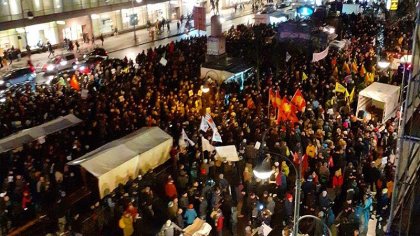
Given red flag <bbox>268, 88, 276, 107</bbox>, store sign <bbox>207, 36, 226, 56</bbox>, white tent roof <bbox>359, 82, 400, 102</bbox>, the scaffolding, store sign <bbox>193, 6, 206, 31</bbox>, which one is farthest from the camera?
store sign <bbox>193, 6, 206, 31</bbox>

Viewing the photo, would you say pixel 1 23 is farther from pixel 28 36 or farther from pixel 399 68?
pixel 399 68

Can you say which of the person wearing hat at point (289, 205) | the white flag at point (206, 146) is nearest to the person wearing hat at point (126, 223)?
the person wearing hat at point (289, 205)

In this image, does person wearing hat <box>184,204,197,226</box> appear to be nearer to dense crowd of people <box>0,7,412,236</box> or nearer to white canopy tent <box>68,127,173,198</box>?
dense crowd of people <box>0,7,412,236</box>

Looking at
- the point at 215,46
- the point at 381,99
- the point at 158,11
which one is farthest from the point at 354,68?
the point at 158,11

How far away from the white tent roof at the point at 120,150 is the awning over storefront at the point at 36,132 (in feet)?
8.51

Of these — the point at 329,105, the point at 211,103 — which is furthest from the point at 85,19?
the point at 329,105

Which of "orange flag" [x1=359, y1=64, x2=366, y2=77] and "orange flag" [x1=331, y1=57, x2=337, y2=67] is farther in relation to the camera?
"orange flag" [x1=331, y1=57, x2=337, y2=67]

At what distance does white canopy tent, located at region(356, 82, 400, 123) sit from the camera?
21094mm

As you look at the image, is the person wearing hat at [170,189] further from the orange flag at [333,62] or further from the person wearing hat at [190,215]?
the orange flag at [333,62]

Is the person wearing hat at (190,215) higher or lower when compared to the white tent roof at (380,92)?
lower

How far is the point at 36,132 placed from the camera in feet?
60.5

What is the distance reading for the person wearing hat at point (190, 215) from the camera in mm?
13883

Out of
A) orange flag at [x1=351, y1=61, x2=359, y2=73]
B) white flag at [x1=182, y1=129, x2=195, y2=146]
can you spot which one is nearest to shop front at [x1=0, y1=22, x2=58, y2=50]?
white flag at [x1=182, y1=129, x2=195, y2=146]

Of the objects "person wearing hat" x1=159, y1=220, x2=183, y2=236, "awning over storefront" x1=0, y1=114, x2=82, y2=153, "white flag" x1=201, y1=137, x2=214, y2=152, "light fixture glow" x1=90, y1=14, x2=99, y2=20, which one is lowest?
"person wearing hat" x1=159, y1=220, x2=183, y2=236
